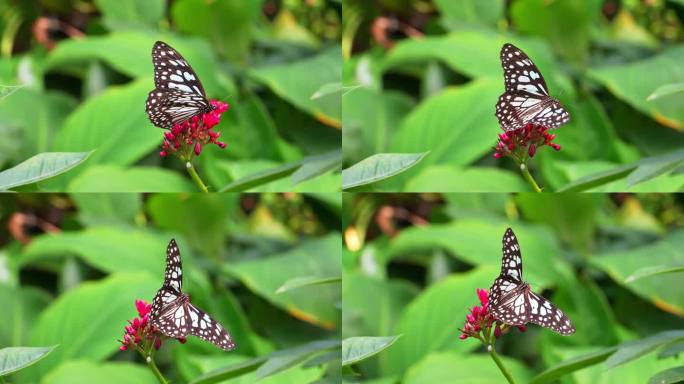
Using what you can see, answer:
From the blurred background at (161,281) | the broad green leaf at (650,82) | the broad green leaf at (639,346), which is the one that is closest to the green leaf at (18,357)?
the blurred background at (161,281)

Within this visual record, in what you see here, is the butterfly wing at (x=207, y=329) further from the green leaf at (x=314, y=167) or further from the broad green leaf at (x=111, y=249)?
the green leaf at (x=314, y=167)

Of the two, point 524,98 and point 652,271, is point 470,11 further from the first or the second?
point 652,271

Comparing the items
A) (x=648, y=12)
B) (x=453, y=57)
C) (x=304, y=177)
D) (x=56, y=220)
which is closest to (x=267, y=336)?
(x=304, y=177)

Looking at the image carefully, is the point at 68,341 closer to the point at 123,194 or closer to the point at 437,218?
the point at 123,194

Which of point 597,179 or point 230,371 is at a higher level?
point 597,179

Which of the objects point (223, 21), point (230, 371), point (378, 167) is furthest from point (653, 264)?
point (223, 21)

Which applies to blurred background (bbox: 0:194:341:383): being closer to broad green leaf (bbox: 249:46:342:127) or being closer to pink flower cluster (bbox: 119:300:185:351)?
pink flower cluster (bbox: 119:300:185:351)
